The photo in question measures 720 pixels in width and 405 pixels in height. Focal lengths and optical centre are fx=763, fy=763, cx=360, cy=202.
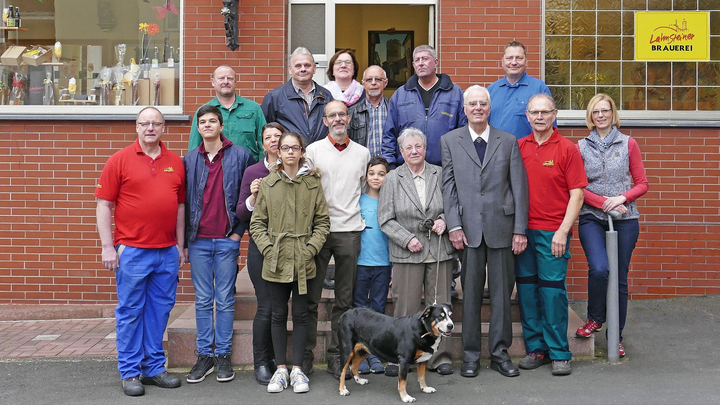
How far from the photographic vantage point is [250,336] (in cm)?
583

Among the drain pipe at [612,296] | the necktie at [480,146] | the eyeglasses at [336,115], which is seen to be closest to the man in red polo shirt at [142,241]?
the eyeglasses at [336,115]

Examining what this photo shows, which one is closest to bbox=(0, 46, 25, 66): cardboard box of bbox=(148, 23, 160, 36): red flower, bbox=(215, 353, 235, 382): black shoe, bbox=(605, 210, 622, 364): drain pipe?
bbox=(148, 23, 160, 36): red flower

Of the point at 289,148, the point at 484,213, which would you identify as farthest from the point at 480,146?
the point at 289,148

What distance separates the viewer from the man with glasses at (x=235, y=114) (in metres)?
6.05

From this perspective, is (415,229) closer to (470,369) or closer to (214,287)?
(470,369)

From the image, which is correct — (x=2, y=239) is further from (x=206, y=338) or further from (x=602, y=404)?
(x=602, y=404)

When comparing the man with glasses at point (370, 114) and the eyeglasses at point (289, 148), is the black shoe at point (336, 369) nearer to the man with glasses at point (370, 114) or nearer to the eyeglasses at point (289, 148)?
the eyeglasses at point (289, 148)

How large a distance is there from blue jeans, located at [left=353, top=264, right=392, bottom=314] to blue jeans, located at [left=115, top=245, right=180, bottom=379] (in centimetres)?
134

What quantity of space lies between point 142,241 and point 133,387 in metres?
1.01

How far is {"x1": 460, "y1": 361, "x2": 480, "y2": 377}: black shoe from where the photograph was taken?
5.58 meters

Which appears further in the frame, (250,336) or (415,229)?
(250,336)

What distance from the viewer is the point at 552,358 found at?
5.64 meters

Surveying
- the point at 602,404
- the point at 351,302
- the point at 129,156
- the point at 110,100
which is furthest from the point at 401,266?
the point at 110,100

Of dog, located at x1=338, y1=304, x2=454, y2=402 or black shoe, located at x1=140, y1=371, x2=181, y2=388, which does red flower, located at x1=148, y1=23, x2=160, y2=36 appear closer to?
black shoe, located at x1=140, y1=371, x2=181, y2=388
